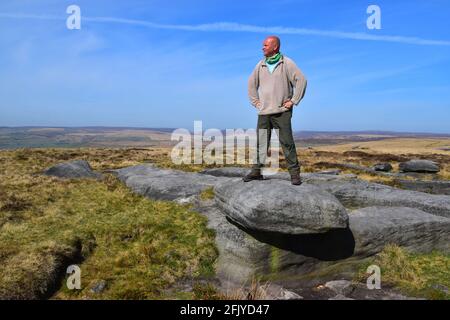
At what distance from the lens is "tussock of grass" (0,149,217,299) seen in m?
11.2

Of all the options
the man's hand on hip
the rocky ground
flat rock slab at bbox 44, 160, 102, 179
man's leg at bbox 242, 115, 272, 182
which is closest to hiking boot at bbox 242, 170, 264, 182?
the rocky ground

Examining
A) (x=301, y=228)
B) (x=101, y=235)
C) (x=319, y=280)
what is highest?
(x=301, y=228)

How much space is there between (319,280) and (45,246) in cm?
900

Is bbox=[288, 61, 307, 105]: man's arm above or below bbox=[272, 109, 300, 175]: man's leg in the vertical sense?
above

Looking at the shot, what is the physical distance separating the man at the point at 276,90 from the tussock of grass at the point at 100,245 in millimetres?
4669

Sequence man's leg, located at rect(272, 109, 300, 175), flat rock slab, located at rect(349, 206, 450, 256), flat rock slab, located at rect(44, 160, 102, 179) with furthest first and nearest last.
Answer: flat rock slab, located at rect(44, 160, 102, 179)
flat rock slab, located at rect(349, 206, 450, 256)
man's leg, located at rect(272, 109, 300, 175)

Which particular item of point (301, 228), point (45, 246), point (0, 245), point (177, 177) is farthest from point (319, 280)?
point (177, 177)

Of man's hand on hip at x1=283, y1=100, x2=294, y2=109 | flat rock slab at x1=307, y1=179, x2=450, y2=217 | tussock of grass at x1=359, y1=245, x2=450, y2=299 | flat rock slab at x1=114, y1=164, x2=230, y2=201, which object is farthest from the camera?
flat rock slab at x1=114, y1=164, x2=230, y2=201

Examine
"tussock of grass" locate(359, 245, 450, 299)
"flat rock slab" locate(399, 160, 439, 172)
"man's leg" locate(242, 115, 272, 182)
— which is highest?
"man's leg" locate(242, 115, 272, 182)

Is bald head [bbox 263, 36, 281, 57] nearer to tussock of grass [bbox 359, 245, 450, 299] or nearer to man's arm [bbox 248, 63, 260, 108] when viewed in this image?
man's arm [bbox 248, 63, 260, 108]

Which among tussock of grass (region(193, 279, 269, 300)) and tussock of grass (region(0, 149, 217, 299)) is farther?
tussock of grass (region(0, 149, 217, 299))

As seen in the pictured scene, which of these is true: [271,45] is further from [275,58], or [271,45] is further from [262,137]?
[262,137]
